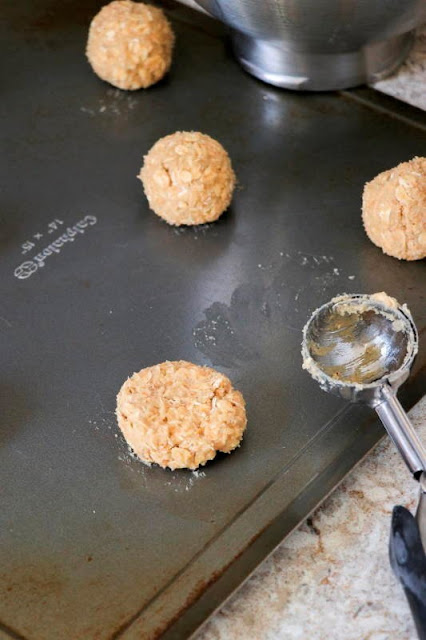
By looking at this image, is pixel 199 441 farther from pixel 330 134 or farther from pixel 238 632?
pixel 330 134

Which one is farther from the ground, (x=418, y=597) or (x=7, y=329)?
(x=7, y=329)

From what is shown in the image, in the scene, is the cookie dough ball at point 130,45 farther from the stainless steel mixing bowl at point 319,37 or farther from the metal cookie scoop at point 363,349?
the metal cookie scoop at point 363,349

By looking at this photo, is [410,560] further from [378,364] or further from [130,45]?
[130,45]

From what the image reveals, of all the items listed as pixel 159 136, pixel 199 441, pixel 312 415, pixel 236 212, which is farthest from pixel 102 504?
pixel 159 136

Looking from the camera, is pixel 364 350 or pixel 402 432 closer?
pixel 402 432

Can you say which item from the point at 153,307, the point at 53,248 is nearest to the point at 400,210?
the point at 153,307

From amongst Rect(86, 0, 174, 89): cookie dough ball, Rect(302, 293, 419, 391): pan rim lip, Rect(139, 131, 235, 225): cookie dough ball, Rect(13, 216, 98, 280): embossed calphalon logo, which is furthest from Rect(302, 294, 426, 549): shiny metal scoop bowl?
Rect(86, 0, 174, 89): cookie dough ball

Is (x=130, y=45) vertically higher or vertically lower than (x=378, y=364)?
higher
